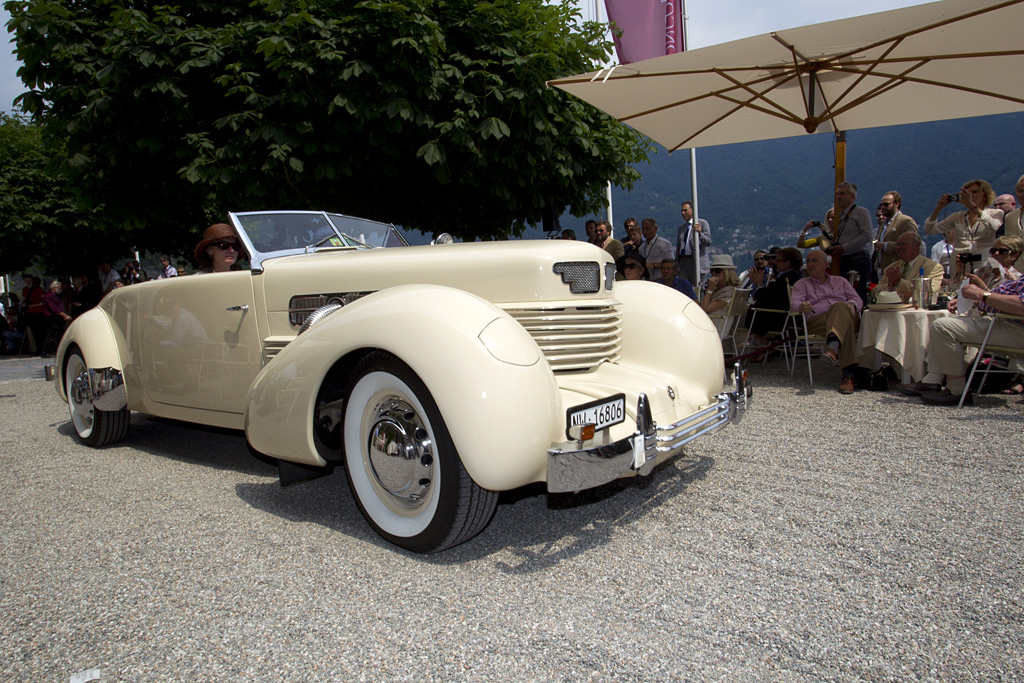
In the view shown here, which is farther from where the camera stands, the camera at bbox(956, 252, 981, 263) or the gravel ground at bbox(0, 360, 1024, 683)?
the camera at bbox(956, 252, 981, 263)

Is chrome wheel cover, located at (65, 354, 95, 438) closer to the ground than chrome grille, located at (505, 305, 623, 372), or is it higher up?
closer to the ground

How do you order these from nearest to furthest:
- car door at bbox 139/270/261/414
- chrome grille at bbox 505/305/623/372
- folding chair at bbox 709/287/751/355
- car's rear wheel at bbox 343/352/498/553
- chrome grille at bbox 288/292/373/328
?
car's rear wheel at bbox 343/352/498/553 → chrome grille at bbox 505/305/623/372 → chrome grille at bbox 288/292/373/328 → car door at bbox 139/270/261/414 → folding chair at bbox 709/287/751/355

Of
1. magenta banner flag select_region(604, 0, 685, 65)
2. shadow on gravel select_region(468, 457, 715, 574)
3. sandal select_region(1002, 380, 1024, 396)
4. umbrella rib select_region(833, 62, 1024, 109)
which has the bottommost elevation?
sandal select_region(1002, 380, 1024, 396)

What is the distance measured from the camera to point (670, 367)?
3467 millimetres

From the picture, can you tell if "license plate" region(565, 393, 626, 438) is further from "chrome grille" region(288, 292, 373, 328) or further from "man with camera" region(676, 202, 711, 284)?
"man with camera" region(676, 202, 711, 284)

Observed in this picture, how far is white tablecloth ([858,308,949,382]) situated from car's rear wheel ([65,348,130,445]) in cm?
618

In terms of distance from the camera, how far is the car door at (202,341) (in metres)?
3.62

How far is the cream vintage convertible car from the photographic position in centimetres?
235

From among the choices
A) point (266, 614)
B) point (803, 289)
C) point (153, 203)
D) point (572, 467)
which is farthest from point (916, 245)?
point (153, 203)

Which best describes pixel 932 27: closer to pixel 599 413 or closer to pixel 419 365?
pixel 599 413

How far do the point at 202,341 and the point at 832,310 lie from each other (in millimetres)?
5316

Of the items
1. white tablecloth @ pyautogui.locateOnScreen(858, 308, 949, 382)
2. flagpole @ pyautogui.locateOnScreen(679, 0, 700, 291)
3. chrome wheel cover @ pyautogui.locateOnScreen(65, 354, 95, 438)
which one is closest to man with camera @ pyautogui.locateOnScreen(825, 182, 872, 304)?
white tablecloth @ pyautogui.locateOnScreen(858, 308, 949, 382)

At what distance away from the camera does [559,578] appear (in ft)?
7.88

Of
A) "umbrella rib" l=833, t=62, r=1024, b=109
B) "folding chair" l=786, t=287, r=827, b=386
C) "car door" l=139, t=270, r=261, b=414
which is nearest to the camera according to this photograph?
"car door" l=139, t=270, r=261, b=414
